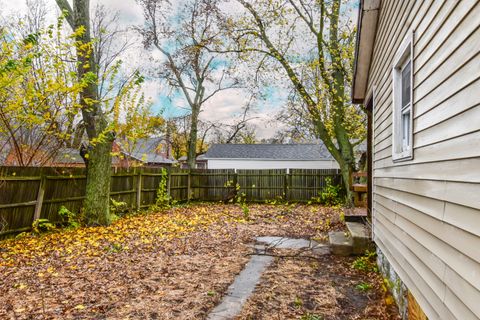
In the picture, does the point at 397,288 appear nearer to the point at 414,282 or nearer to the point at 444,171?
the point at 414,282

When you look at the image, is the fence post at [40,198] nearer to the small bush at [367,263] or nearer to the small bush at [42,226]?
the small bush at [42,226]

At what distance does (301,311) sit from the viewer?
11.8ft

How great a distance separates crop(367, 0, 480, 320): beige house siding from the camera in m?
1.85

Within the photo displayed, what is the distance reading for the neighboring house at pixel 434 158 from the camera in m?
1.87

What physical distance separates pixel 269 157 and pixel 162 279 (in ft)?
85.7

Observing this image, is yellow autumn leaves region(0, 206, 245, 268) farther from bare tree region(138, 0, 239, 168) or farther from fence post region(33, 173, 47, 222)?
bare tree region(138, 0, 239, 168)

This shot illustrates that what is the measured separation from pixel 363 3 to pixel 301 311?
4418 millimetres

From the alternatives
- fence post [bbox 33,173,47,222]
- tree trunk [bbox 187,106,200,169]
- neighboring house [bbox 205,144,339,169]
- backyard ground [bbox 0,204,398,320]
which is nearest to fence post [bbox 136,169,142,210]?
backyard ground [bbox 0,204,398,320]

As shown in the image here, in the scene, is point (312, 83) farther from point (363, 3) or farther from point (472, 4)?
point (472, 4)

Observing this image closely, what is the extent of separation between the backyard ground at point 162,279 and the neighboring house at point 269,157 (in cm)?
2261

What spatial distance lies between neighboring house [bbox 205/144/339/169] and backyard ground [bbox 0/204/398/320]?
22613mm

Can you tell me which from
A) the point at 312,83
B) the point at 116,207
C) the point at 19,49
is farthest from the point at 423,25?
the point at 312,83

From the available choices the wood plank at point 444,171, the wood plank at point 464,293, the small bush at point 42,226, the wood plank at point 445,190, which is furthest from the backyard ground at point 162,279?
the wood plank at point 464,293

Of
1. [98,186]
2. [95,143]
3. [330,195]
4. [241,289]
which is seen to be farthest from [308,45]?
[241,289]
